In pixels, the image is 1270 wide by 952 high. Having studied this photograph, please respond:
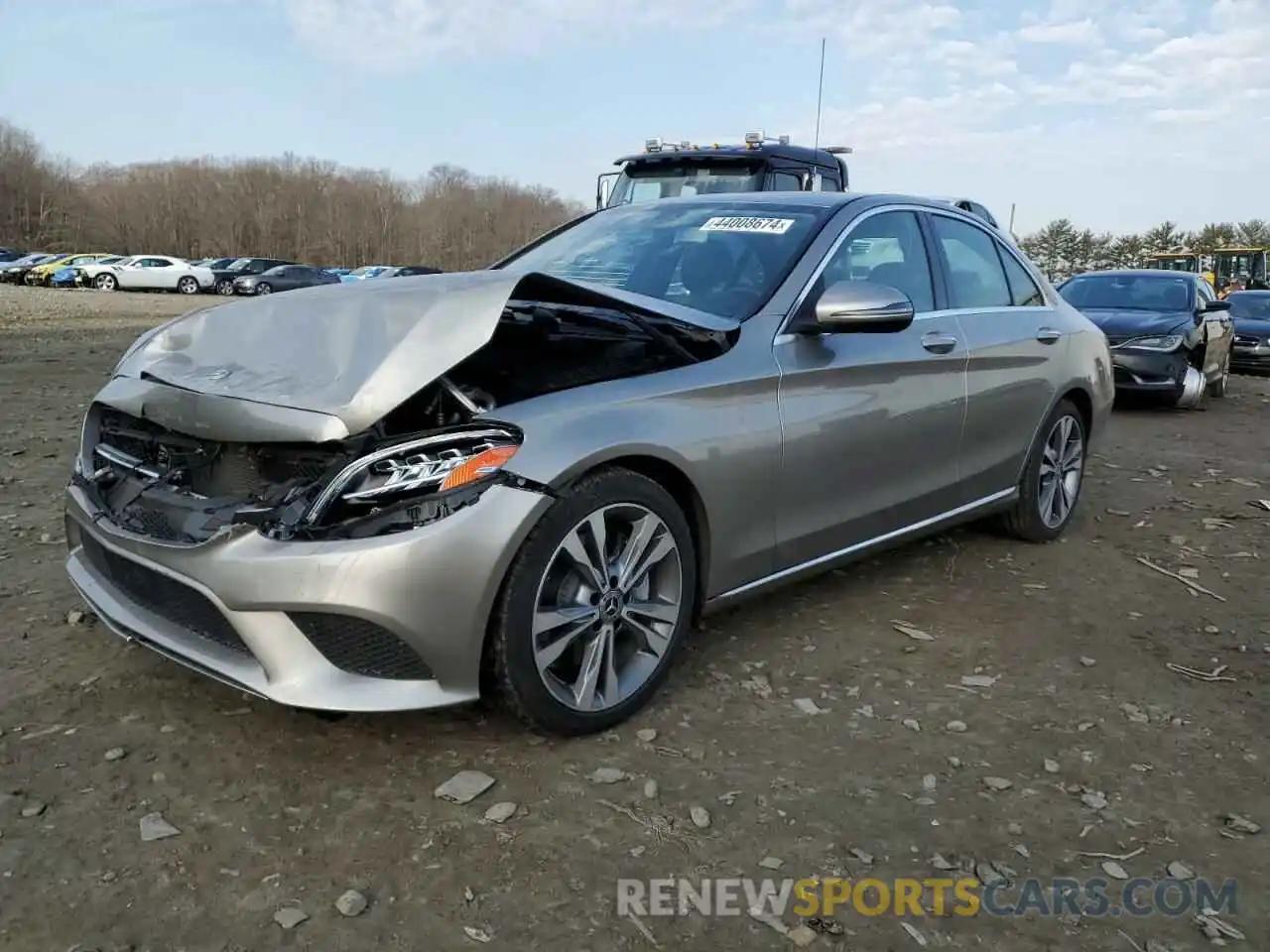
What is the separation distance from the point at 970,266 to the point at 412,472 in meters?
3.00

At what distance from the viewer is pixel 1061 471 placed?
5.11 meters

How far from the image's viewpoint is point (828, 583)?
4.34 metres

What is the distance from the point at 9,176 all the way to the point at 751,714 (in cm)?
9965

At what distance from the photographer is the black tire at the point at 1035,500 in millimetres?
4844

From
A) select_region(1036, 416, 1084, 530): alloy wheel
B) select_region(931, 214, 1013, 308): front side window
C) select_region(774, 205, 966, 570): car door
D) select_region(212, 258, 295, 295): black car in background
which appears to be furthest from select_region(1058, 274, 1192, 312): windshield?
select_region(212, 258, 295, 295): black car in background

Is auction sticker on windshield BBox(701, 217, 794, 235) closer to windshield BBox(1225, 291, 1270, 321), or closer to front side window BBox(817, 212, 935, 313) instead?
front side window BBox(817, 212, 935, 313)

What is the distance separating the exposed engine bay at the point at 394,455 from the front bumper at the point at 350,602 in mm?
54

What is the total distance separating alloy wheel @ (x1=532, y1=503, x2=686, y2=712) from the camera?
276 cm

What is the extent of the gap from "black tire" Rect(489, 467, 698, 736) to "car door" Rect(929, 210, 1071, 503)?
1911 mm

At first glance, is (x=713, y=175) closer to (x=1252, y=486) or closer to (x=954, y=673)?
(x=1252, y=486)

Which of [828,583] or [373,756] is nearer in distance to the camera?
[373,756]

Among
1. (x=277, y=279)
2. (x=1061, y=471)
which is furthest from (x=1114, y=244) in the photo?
(x=1061, y=471)

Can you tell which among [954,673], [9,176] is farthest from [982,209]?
[9,176]

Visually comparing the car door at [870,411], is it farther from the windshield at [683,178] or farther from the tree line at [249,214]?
the tree line at [249,214]
